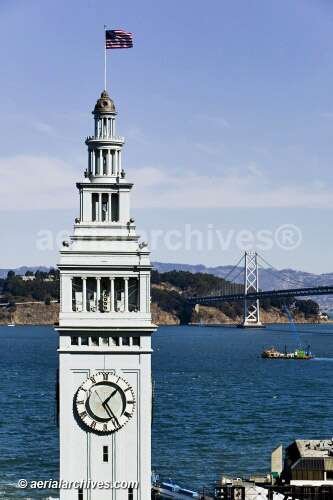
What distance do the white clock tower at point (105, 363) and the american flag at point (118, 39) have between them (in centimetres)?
857

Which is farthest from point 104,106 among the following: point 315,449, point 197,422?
point 197,422

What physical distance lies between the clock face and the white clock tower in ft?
0.14

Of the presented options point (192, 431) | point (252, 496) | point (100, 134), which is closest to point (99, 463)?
point (100, 134)

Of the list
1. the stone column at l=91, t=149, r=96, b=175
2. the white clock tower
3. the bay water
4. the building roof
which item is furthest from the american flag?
the bay water

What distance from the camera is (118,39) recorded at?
52594mm

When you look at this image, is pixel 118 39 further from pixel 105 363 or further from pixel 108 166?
pixel 105 363

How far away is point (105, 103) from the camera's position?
5122 centimetres

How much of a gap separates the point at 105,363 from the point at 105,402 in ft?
5.34

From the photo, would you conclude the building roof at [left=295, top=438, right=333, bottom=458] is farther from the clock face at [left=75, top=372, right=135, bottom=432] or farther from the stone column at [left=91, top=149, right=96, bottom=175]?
the stone column at [left=91, top=149, right=96, bottom=175]

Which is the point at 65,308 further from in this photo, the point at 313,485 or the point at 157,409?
the point at 157,409

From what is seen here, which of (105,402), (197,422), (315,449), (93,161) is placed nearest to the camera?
(105,402)

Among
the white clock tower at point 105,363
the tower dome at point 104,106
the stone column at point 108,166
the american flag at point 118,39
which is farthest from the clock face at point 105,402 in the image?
the american flag at point 118,39

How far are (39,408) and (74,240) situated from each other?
82689mm

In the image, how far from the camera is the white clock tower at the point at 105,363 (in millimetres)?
47875
